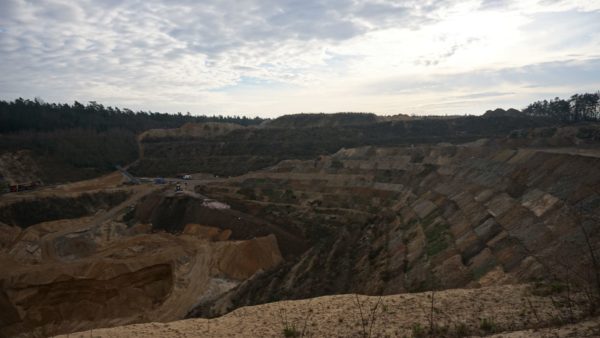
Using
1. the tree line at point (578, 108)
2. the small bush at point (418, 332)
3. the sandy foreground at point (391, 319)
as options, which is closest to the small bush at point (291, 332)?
the sandy foreground at point (391, 319)

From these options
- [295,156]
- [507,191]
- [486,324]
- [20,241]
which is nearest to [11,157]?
[20,241]

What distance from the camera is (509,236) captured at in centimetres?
2106

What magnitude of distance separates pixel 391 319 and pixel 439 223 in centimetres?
1711

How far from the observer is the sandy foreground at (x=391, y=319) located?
11.5 meters

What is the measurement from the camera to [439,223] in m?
28.8

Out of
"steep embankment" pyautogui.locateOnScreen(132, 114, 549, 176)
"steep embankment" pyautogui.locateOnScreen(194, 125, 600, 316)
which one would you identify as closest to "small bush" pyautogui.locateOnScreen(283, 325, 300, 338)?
"steep embankment" pyautogui.locateOnScreen(194, 125, 600, 316)

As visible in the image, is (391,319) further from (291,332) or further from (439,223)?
(439,223)

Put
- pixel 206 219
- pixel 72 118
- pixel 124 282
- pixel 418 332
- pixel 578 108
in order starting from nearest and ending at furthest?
pixel 418 332 → pixel 124 282 → pixel 206 219 → pixel 578 108 → pixel 72 118

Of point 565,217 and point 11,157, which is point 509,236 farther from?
point 11,157

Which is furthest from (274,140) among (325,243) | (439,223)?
(439,223)

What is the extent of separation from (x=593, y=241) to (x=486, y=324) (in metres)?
8.04

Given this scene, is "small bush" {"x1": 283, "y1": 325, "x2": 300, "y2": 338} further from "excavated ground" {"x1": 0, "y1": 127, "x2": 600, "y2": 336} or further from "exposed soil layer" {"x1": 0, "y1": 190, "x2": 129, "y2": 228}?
"exposed soil layer" {"x1": 0, "y1": 190, "x2": 129, "y2": 228}

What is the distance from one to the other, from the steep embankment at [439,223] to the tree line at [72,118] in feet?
276

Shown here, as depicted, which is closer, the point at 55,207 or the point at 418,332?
the point at 418,332
